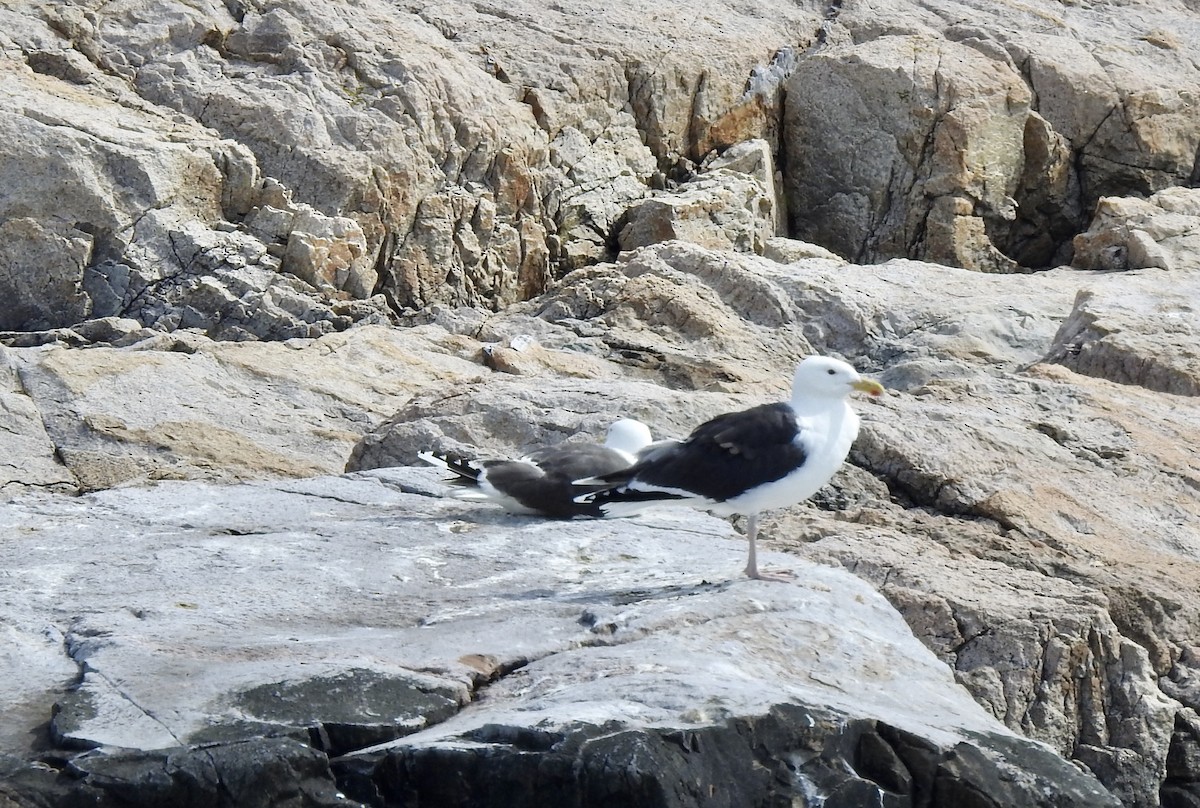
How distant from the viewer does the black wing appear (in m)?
5.54

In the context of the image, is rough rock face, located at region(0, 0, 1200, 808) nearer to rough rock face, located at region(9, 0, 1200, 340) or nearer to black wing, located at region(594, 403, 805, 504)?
rough rock face, located at region(9, 0, 1200, 340)

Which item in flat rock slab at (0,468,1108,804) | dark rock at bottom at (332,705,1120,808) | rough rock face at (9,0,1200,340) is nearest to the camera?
dark rock at bottom at (332,705,1120,808)

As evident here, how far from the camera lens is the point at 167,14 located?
13.1 meters

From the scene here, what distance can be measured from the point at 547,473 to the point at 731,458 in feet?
A: 3.39

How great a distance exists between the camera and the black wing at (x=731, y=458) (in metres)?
5.54

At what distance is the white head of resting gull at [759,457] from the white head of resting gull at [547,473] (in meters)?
0.51

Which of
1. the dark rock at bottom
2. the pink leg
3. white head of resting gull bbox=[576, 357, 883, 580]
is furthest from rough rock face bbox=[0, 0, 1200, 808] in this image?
white head of resting gull bbox=[576, 357, 883, 580]

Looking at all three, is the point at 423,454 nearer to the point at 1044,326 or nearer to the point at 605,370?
the point at 605,370

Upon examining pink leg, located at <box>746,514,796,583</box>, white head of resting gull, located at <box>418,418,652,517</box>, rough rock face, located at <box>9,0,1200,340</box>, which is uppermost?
pink leg, located at <box>746,514,796,583</box>

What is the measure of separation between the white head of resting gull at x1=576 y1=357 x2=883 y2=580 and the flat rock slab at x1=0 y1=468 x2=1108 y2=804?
0.28m

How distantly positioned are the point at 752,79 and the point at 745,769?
42.7 ft

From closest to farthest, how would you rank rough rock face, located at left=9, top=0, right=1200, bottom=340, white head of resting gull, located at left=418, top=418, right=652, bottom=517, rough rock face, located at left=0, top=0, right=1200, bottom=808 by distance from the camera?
rough rock face, located at left=0, top=0, right=1200, bottom=808, white head of resting gull, located at left=418, top=418, right=652, bottom=517, rough rock face, located at left=9, top=0, right=1200, bottom=340

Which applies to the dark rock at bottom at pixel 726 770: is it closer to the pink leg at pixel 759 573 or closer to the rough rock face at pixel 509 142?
the pink leg at pixel 759 573

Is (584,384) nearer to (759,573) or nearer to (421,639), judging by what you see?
(759,573)
